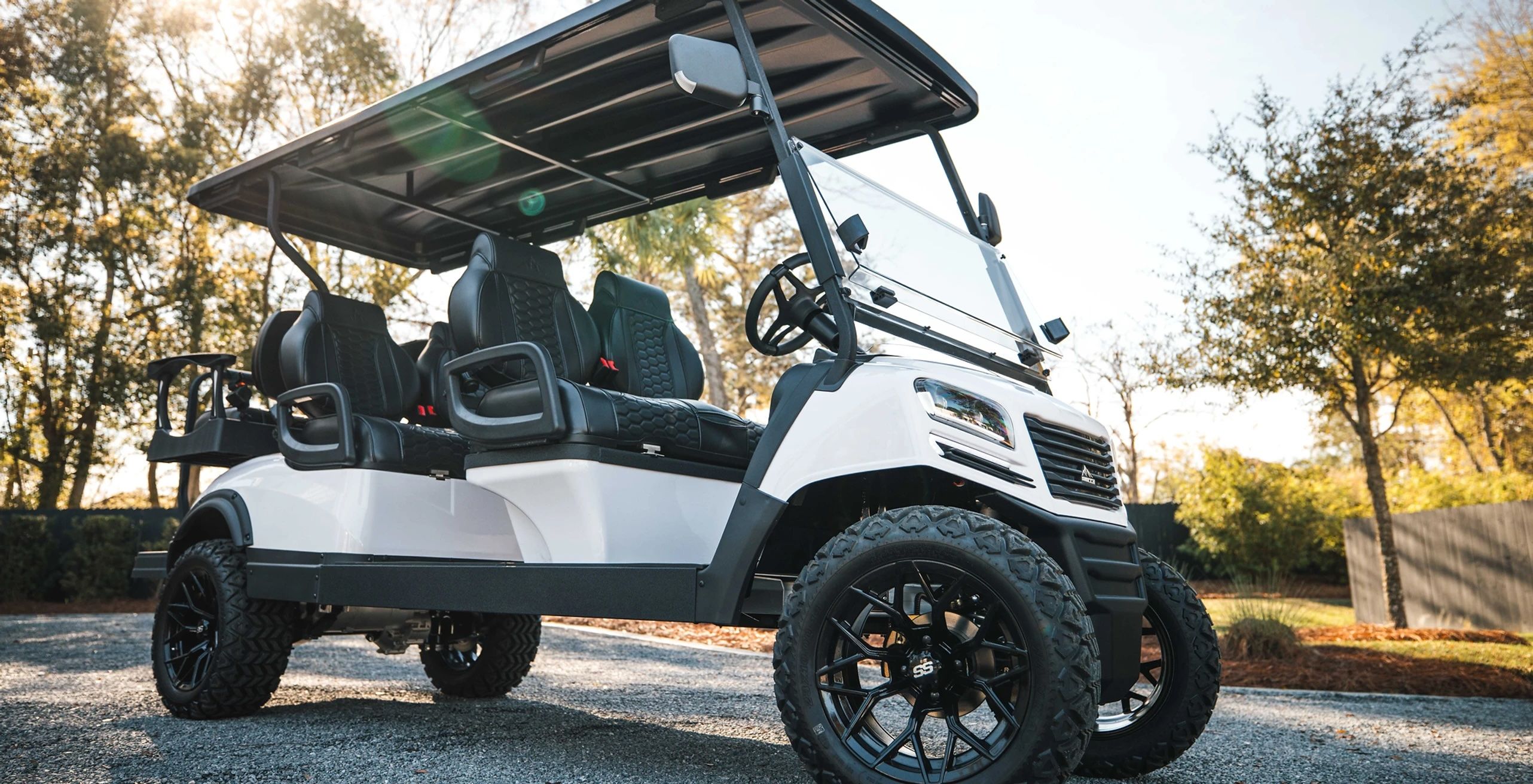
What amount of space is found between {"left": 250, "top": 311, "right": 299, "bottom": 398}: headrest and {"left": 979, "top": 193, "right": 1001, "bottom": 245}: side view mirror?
10.7ft

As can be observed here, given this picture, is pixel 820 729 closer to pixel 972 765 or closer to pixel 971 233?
pixel 972 765

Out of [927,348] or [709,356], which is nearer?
[927,348]

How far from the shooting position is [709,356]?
15.5 metres

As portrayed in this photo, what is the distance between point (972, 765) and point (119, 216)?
720 inches

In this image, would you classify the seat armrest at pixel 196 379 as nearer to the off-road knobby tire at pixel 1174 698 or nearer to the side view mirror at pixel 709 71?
the side view mirror at pixel 709 71

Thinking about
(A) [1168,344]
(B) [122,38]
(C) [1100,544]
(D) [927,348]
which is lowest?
(C) [1100,544]

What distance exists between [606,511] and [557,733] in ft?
4.18

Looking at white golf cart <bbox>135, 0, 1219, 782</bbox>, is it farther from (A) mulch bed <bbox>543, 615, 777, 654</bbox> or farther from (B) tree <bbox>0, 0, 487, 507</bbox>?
(B) tree <bbox>0, 0, 487, 507</bbox>

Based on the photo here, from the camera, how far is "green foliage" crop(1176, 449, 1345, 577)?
18641 millimetres

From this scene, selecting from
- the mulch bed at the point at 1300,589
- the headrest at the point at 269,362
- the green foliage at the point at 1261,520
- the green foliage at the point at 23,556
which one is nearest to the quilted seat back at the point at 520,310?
the headrest at the point at 269,362

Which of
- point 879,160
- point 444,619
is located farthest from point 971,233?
point 444,619

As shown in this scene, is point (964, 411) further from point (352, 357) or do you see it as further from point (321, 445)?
point (352, 357)

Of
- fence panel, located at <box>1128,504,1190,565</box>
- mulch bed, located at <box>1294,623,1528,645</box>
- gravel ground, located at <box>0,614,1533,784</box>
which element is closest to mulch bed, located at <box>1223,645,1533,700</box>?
gravel ground, located at <box>0,614,1533,784</box>

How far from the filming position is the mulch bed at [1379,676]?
6527mm
